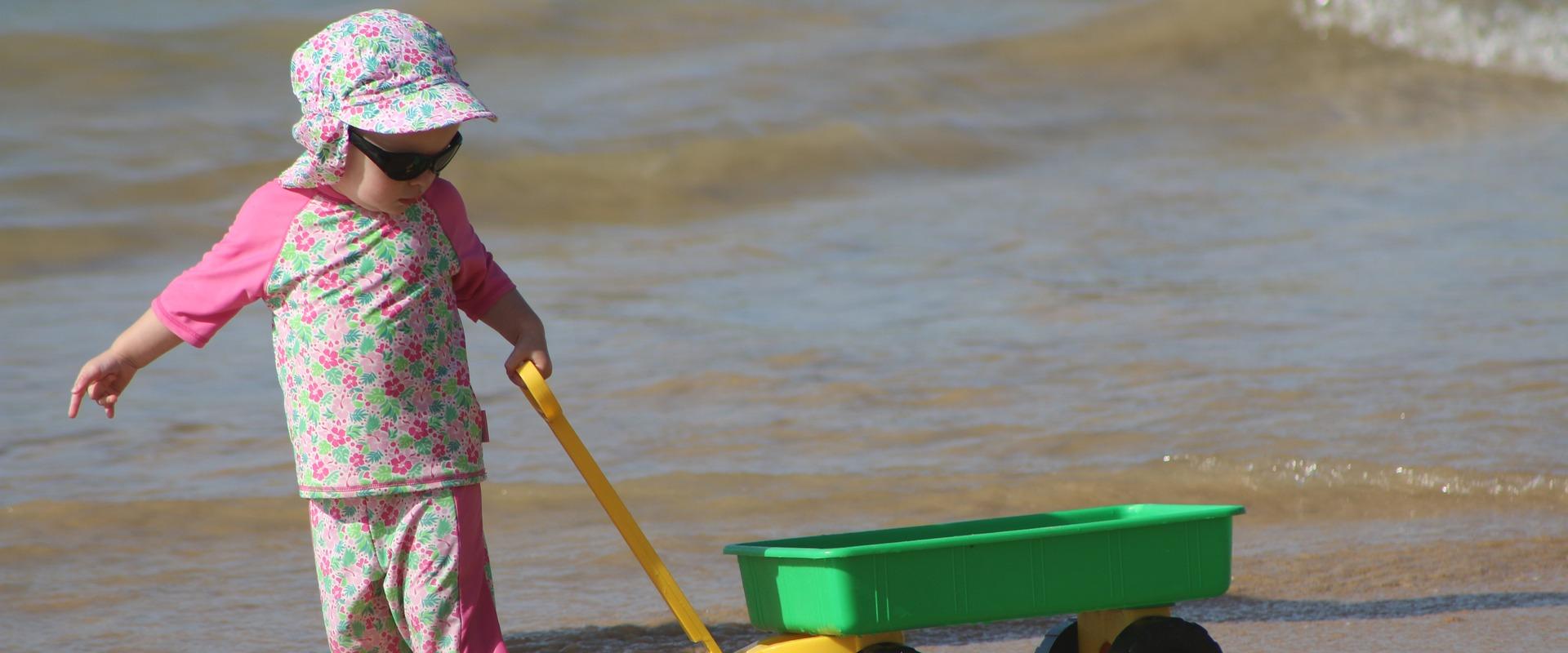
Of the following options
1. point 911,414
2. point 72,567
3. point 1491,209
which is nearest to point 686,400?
point 911,414

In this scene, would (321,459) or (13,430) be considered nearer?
(321,459)

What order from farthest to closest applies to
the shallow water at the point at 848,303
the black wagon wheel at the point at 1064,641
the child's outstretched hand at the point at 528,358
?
the shallow water at the point at 848,303
the black wagon wheel at the point at 1064,641
the child's outstretched hand at the point at 528,358

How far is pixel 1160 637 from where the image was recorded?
2.57 m

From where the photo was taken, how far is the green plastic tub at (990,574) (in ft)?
7.92

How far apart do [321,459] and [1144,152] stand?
1016 centimetres

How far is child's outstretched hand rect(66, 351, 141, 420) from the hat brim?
1.67 ft

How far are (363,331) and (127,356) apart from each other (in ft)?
1.20

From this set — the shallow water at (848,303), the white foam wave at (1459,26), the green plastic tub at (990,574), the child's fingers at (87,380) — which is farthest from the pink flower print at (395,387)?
the white foam wave at (1459,26)

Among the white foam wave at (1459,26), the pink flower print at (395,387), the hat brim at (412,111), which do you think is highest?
the white foam wave at (1459,26)

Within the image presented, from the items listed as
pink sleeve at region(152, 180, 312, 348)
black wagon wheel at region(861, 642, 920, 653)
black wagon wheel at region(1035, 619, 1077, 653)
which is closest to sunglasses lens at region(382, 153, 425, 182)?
pink sleeve at region(152, 180, 312, 348)

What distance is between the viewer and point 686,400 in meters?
5.55

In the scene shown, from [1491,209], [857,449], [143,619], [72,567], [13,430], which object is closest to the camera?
[143,619]

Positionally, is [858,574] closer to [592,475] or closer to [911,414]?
[592,475]

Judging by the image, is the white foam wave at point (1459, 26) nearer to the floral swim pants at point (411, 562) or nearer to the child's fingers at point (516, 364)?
the child's fingers at point (516, 364)
